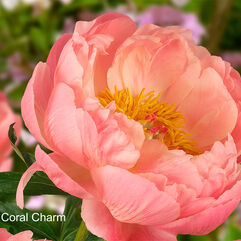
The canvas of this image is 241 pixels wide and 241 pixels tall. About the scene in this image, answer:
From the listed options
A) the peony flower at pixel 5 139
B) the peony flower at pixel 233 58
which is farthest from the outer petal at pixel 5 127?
the peony flower at pixel 233 58

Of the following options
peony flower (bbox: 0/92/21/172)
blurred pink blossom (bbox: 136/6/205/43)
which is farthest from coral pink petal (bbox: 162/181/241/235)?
blurred pink blossom (bbox: 136/6/205/43)

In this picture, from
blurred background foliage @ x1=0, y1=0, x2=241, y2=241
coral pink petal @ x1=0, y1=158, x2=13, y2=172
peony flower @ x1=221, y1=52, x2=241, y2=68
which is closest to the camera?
coral pink petal @ x1=0, y1=158, x2=13, y2=172

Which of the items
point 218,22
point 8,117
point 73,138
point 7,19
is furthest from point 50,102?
point 7,19

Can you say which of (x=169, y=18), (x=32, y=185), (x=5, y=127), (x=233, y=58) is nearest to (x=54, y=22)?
(x=169, y=18)

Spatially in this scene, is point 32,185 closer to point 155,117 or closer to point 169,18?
point 155,117

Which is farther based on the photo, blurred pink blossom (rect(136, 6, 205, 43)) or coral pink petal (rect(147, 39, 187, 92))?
blurred pink blossom (rect(136, 6, 205, 43))

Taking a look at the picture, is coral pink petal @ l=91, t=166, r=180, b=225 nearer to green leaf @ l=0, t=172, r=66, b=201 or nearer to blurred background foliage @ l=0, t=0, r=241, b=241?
green leaf @ l=0, t=172, r=66, b=201

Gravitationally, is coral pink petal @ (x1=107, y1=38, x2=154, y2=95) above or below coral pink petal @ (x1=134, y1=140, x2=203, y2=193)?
above

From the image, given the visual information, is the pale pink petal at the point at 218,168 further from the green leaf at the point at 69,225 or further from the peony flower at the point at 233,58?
the peony flower at the point at 233,58
